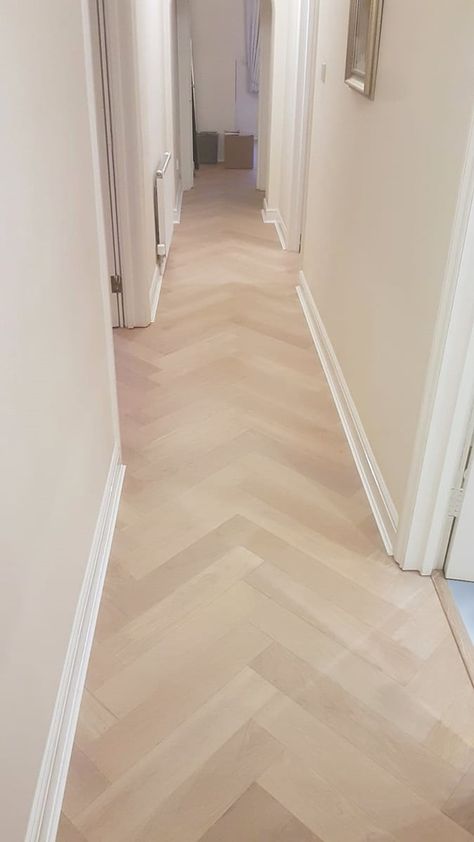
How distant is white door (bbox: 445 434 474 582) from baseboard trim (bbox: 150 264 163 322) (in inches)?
90.1

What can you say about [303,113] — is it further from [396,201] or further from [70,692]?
[70,692]

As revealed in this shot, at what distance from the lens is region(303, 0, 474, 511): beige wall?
1702 millimetres

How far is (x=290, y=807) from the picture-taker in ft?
4.67

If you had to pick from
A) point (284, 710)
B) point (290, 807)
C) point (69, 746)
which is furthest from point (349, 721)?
point (69, 746)

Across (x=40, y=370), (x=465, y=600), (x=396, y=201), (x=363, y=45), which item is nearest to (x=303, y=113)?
(x=363, y=45)

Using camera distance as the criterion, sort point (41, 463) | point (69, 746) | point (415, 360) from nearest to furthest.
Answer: point (41, 463)
point (69, 746)
point (415, 360)

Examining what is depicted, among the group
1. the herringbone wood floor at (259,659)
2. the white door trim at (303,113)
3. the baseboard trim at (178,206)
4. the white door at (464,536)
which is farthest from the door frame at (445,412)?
the baseboard trim at (178,206)

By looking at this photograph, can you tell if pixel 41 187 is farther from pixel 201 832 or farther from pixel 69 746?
pixel 201 832

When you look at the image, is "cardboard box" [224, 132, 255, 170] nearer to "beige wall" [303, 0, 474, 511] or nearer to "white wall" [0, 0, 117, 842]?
"beige wall" [303, 0, 474, 511]

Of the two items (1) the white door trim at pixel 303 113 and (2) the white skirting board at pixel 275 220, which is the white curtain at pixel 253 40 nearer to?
(2) the white skirting board at pixel 275 220

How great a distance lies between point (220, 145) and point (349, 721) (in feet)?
26.0

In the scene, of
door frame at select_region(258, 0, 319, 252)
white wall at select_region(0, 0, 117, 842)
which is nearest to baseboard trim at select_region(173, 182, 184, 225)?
door frame at select_region(258, 0, 319, 252)

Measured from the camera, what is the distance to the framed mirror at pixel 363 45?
7.50ft

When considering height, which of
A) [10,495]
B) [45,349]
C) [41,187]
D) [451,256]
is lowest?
[10,495]
